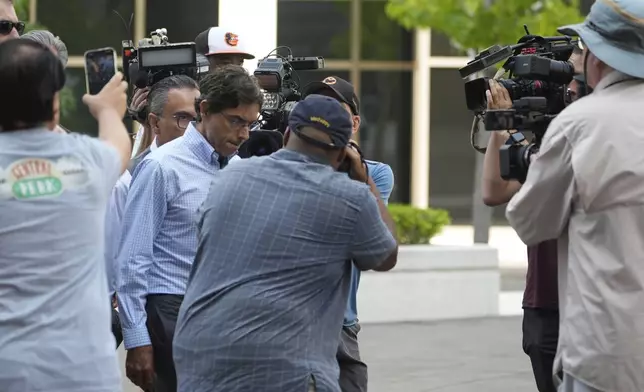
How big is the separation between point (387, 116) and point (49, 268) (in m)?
19.6

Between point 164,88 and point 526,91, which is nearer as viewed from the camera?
point 526,91

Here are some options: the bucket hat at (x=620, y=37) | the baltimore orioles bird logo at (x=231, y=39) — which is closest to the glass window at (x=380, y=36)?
the baltimore orioles bird logo at (x=231, y=39)

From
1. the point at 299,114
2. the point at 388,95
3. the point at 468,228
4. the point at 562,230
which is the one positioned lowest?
the point at 468,228

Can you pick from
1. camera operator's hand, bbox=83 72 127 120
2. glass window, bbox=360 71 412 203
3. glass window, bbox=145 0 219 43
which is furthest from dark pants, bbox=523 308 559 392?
glass window, bbox=360 71 412 203

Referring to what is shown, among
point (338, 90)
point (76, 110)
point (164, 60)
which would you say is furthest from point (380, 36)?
point (338, 90)

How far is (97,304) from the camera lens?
4285 millimetres

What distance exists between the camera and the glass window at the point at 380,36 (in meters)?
23.2

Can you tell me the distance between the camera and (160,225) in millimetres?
5746

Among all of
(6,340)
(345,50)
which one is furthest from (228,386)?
(345,50)

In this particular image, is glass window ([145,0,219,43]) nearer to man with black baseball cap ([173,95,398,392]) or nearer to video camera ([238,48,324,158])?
video camera ([238,48,324,158])

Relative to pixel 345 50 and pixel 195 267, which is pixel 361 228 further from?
pixel 345 50

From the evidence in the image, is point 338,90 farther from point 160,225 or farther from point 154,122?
point 160,225

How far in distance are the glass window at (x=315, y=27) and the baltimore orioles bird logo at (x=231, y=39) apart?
15.2m

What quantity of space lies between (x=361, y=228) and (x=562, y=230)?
0.65m
